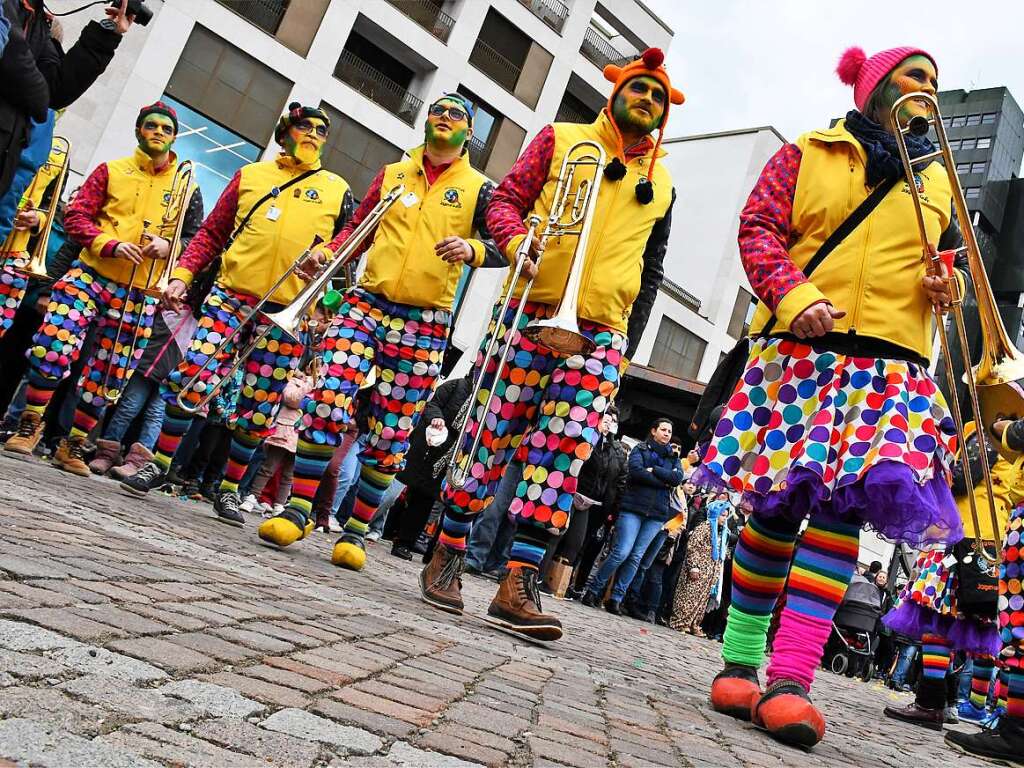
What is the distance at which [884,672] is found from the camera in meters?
18.2

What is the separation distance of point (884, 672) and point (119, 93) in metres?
19.5

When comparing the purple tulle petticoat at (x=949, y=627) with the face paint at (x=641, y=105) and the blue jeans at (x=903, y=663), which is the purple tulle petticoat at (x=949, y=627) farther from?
the blue jeans at (x=903, y=663)

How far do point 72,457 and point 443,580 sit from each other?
3.33 metres

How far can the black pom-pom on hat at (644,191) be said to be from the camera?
458 centimetres

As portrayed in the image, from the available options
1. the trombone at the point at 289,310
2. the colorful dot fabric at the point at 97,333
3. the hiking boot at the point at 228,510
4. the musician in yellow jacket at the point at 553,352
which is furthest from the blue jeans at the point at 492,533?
the musician in yellow jacket at the point at 553,352

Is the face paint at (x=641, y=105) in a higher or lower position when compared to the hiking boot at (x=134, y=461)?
higher

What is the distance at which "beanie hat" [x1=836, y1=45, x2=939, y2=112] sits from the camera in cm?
387

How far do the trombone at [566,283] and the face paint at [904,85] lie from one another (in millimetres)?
1284

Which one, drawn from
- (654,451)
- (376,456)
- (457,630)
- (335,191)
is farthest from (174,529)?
(654,451)

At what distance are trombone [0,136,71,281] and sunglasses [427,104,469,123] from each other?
284cm

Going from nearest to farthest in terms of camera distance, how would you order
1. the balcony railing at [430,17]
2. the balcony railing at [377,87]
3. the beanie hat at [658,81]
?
the beanie hat at [658,81] < the balcony railing at [377,87] < the balcony railing at [430,17]

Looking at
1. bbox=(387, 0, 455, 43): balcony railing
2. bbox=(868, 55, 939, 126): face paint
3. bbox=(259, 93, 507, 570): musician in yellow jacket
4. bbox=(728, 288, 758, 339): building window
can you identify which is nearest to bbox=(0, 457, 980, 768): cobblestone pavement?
bbox=(259, 93, 507, 570): musician in yellow jacket

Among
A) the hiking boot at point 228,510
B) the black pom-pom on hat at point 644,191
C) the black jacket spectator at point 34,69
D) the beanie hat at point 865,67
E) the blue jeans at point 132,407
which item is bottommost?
the hiking boot at point 228,510

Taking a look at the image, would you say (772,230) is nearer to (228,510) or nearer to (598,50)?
(228,510)
